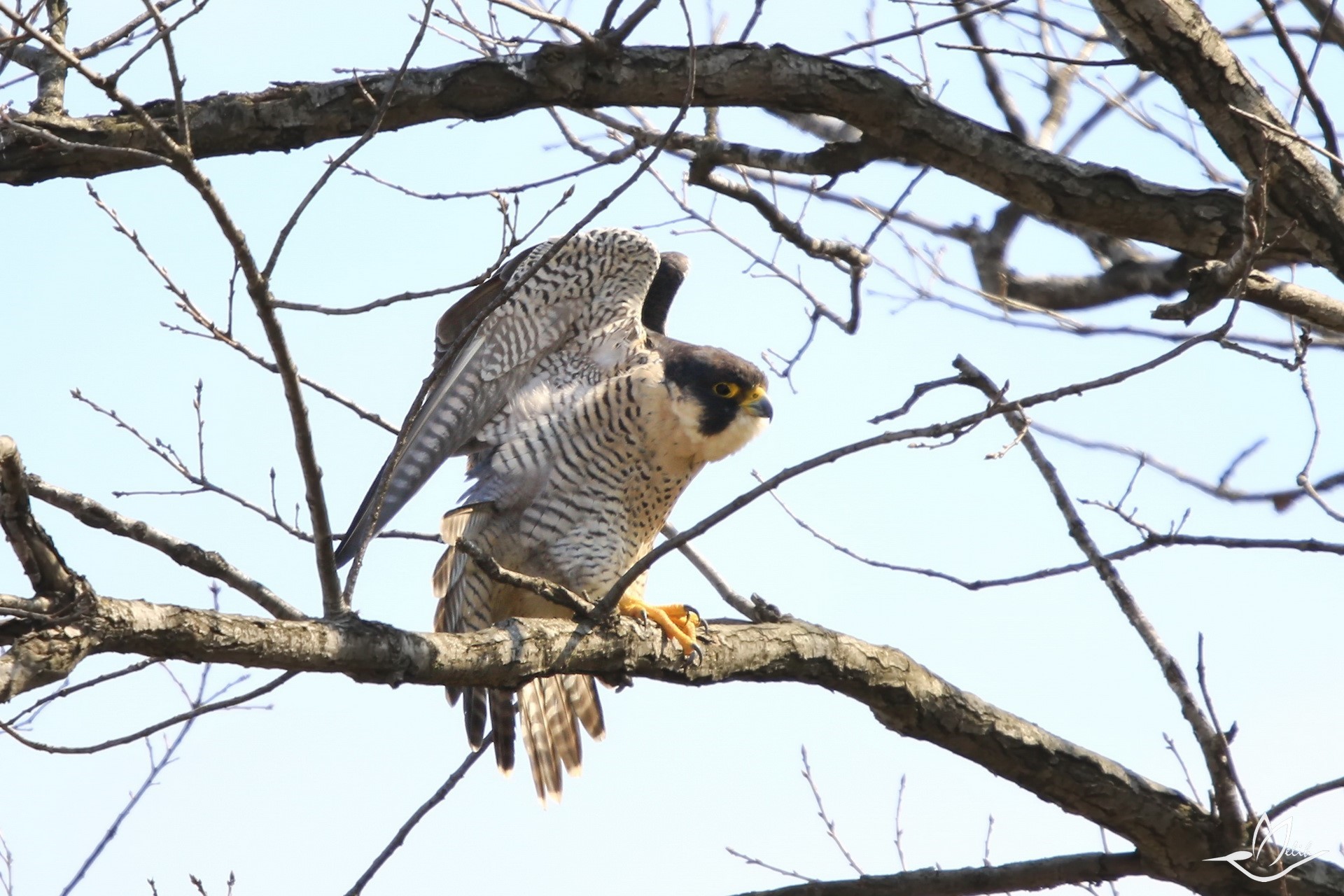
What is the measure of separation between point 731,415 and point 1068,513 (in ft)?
6.14

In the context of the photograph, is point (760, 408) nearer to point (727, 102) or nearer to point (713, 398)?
point (713, 398)

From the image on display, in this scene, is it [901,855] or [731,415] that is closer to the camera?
[901,855]

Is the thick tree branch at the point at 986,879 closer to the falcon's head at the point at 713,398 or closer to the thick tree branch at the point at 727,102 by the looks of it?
the thick tree branch at the point at 727,102

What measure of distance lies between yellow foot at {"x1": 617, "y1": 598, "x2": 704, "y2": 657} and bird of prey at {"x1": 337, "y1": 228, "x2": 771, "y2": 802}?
895mm

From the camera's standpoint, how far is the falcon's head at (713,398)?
5445 mm

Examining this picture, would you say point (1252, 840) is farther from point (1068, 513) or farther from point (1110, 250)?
point (1110, 250)

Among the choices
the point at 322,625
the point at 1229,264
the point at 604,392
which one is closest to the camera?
the point at 322,625

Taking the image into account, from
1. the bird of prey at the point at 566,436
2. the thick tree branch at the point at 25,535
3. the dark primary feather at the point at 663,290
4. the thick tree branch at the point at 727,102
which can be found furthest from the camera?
the dark primary feather at the point at 663,290

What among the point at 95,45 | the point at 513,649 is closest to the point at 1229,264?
the point at 513,649

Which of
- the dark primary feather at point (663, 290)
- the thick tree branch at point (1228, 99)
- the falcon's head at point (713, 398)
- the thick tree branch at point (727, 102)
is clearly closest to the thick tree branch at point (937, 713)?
the thick tree branch at point (727, 102)

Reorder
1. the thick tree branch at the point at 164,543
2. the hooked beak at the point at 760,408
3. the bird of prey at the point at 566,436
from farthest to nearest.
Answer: the hooked beak at the point at 760,408 → the bird of prey at the point at 566,436 → the thick tree branch at the point at 164,543

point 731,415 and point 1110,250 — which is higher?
point 1110,250

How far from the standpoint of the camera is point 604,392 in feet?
17.8

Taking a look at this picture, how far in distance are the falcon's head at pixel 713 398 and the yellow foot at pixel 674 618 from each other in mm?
1406
